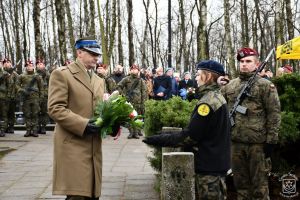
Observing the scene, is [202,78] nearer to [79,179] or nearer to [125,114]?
[125,114]

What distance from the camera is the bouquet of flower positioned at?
4.94 metres

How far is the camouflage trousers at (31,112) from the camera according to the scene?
1562 cm

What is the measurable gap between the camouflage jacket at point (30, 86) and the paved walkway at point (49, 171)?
1.38m

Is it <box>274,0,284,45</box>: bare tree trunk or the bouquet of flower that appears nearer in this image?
the bouquet of flower

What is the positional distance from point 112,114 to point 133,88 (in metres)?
10.8

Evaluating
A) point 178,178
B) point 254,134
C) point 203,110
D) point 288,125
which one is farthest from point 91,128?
point 288,125

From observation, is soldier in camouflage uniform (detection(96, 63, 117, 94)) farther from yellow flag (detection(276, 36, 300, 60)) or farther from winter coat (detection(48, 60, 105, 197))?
winter coat (detection(48, 60, 105, 197))

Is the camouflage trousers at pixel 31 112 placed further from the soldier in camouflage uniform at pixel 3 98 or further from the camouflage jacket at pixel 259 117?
the camouflage jacket at pixel 259 117

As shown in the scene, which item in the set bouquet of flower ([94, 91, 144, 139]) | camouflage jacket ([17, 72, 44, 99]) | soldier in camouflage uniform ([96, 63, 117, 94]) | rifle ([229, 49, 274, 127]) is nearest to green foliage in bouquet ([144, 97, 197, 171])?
rifle ([229, 49, 274, 127])

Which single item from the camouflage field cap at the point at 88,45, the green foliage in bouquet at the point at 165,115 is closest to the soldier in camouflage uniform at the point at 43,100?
the green foliage in bouquet at the point at 165,115

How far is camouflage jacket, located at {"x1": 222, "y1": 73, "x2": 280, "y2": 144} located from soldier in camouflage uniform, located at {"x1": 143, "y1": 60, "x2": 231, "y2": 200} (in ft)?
5.06

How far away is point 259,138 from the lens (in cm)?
648

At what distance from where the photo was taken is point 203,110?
4.77 meters

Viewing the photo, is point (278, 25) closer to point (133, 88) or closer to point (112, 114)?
point (133, 88)
